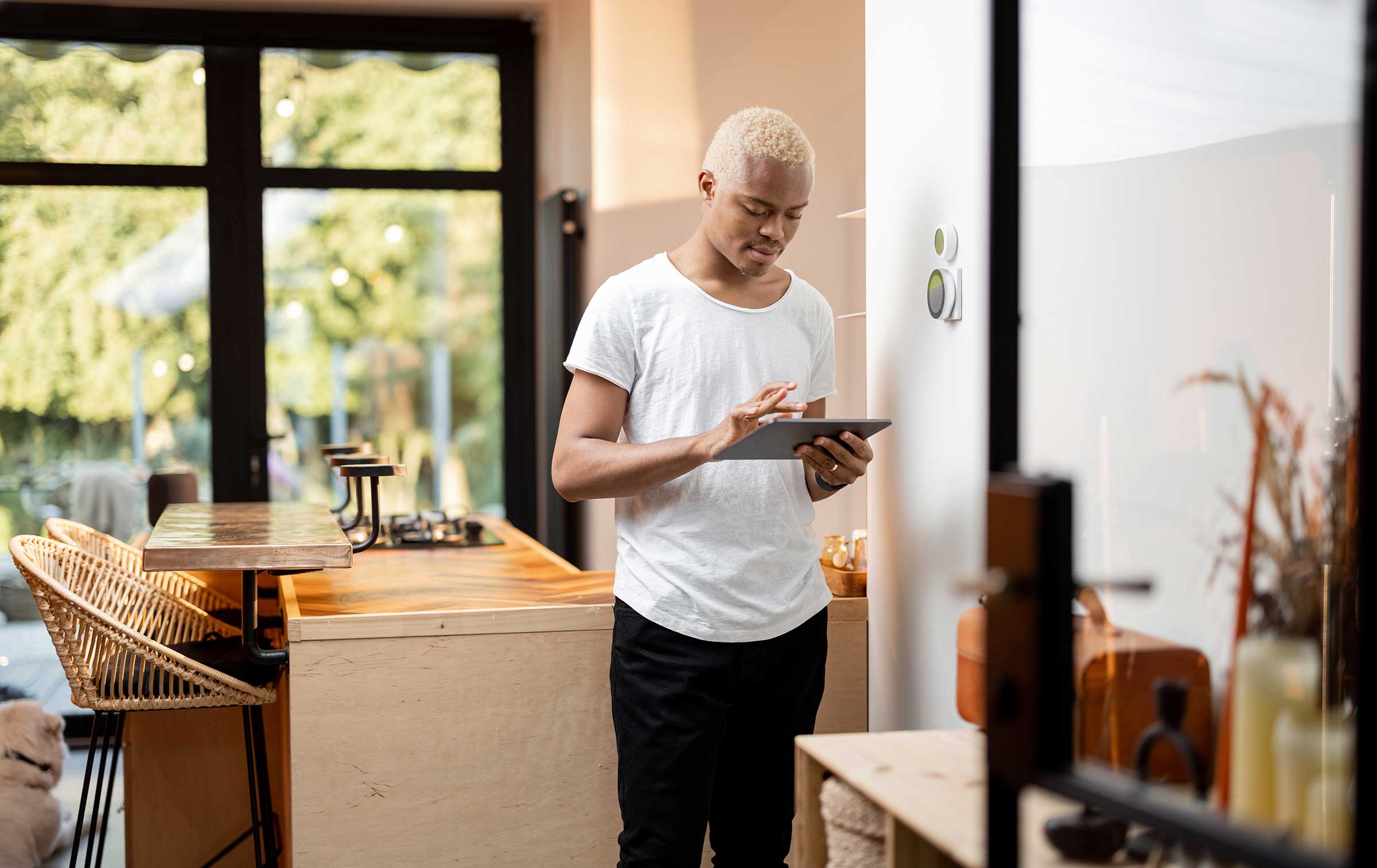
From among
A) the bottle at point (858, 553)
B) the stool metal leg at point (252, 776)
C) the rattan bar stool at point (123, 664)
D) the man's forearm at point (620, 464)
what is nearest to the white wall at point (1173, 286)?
the man's forearm at point (620, 464)

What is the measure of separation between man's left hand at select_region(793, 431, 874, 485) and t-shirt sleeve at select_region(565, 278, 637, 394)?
289 millimetres

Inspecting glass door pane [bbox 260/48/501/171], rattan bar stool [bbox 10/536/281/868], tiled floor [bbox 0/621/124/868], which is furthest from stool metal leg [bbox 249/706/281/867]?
glass door pane [bbox 260/48/501/171]

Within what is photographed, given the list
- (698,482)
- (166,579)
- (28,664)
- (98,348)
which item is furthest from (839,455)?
(28,664)

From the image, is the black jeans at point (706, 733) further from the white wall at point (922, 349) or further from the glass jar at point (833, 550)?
the glass jar at point (833, 550)

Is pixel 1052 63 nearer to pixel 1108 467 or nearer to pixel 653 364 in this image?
pixel 1108 467

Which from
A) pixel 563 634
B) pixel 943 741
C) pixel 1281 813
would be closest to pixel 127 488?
pixel 563 634

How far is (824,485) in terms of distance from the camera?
1848 millimetres

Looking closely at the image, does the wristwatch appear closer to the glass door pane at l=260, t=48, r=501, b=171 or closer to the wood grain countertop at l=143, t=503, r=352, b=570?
the wood grain countertop at l=143, t=503, r=352, b=570

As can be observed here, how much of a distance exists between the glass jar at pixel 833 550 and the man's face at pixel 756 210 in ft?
2.51

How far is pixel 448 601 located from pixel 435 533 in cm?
118

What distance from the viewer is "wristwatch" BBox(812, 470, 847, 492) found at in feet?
5.89

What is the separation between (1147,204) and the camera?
1271 mm

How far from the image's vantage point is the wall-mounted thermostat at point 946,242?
175cm

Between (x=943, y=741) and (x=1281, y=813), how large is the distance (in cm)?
54
